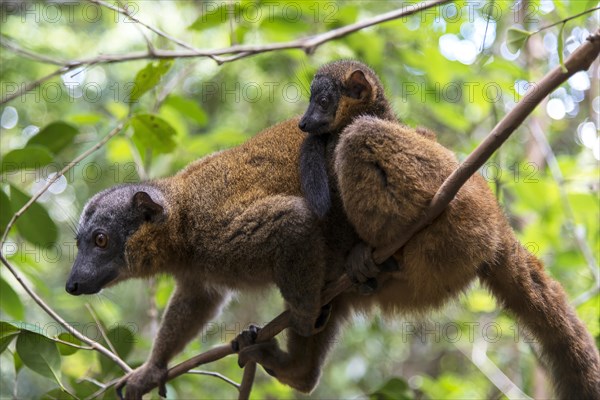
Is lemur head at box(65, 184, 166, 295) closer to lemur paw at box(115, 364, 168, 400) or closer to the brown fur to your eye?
lemur paw at box(115, 364, 168, 400)

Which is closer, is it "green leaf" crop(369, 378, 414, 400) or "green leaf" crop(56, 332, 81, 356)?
"green leaf" crop(56, 332, 81, 356)

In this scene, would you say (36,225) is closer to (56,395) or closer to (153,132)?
(153,132)

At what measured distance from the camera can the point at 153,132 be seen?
609 cm

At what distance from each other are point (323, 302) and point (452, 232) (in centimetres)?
114

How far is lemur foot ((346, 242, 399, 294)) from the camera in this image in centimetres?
470

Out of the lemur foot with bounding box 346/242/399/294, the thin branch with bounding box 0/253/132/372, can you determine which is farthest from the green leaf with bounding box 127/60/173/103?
the lemur foot with bounding box 346/242/399/294

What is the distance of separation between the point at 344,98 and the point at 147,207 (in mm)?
1853

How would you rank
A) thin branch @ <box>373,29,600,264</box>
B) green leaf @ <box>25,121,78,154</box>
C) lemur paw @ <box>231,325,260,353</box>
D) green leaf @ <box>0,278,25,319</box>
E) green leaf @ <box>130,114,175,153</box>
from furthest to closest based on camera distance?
green leaf @ <box>25,121,78,154</box>, green leaf @ <box>130,114,175,153</box>, green leaf @ <box>0,278,25,319</box>, lemur paw @ <box>231,325,260,353</box>, thin branch @ <box>373,29,600,264</box>

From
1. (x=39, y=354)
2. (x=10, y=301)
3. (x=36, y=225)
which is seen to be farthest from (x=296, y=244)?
(x=10, y=301)

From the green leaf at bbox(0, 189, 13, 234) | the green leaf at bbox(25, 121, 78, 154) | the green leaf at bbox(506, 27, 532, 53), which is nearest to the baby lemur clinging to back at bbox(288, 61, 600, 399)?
the green leaf at bbox(506, 27, 532, 53)

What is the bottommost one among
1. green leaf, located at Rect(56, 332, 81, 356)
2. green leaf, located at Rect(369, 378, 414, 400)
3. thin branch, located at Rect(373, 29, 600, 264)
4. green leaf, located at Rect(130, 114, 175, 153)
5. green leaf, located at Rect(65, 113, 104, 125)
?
green leaf, located at Rect(369, 378, 414, 400)

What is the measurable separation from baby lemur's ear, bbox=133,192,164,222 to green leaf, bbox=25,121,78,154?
1109 millimetres

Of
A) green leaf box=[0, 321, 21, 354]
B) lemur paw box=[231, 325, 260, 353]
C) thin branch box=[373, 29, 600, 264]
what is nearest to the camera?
thin branch box=[373, 29, 600, 264]

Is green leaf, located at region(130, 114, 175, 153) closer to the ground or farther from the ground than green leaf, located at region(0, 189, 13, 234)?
farther from the ground
